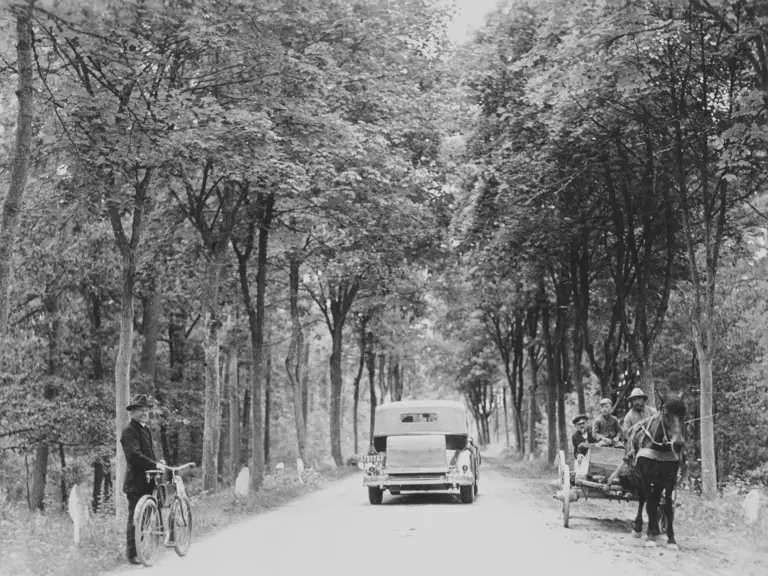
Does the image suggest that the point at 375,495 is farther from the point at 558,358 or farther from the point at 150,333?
the point at 150,333

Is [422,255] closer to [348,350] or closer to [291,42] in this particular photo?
[291,42]

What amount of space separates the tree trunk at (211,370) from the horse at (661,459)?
10026mm

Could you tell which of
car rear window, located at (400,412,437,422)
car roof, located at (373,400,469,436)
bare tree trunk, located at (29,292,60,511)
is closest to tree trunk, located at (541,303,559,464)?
car roof, located at (373,400,469,436)

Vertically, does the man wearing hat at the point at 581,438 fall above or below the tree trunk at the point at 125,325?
below

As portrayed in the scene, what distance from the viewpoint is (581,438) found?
15.7 metres

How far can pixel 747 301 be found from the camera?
3656cm

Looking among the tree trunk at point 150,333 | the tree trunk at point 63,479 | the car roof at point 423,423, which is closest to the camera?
the car roof at point 423,423

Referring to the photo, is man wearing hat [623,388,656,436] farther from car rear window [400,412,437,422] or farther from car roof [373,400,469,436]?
car rear window [400,412,437,422]

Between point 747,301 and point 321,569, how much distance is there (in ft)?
102

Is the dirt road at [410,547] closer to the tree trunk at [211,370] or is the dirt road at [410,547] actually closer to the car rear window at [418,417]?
the tree trunk at [211,370]

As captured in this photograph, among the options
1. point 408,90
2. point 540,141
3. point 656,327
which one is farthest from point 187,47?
point 656,327

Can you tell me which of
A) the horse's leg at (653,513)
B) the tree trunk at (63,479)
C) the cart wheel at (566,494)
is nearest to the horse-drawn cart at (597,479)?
the cart wheel at (566,494)

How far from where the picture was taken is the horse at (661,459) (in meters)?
11.7

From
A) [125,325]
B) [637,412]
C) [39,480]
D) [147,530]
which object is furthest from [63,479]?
[637,412]
